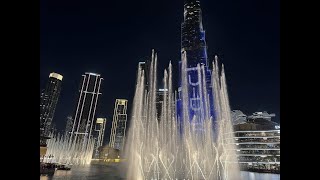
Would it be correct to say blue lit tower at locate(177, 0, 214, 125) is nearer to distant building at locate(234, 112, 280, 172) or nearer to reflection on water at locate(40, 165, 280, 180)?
distant building at locate(234, 112, 280, 172)

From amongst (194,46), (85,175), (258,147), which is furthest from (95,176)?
(194,46)

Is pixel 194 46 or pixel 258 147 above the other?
pixel 194 46

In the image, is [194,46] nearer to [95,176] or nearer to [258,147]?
[258,147]

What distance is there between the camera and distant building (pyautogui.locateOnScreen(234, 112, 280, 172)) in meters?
85.8

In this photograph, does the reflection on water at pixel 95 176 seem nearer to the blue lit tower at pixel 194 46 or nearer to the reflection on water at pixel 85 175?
the reflection on water at pixel 85 175

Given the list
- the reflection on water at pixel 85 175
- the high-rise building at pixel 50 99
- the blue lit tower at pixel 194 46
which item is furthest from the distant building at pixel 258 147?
the high-rise building at pixel 50 99

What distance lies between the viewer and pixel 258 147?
89.3 meters

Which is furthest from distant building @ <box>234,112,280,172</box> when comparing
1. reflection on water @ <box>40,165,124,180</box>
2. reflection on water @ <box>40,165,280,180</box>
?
reflection on water @ <box>40,165,124,180</box>

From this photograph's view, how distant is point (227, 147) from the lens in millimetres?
93188

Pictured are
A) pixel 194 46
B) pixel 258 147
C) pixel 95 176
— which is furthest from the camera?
pixel 194 46
